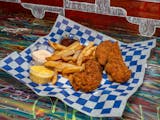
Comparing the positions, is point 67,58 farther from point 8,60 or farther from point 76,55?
point 8,60

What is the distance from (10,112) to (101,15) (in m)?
0.74

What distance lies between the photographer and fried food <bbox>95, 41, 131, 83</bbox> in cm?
101

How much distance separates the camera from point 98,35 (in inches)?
50.9

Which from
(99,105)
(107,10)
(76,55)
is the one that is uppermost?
(107,10)

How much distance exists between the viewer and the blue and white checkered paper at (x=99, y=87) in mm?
893

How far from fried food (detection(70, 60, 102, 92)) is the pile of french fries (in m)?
0.03

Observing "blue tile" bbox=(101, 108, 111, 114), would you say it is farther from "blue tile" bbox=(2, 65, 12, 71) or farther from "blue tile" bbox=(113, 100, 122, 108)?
"blue tile" bbox=(2, 65, 12, 71)

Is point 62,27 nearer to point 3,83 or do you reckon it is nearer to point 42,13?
point 42,13

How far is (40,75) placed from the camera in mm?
1016

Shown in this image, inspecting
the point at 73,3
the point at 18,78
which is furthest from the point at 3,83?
the point at 73,3

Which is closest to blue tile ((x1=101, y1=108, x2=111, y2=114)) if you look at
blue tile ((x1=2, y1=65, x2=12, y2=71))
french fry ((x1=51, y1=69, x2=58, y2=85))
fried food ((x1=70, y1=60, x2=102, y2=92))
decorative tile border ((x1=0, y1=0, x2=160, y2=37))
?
fried food ((x1=70, y1=60, x2=102, y2=92))

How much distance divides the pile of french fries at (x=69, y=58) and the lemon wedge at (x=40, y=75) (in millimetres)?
17

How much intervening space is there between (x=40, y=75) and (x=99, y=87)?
20 centimetres

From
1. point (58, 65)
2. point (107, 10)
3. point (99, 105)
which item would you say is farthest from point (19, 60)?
point (107, 10)
